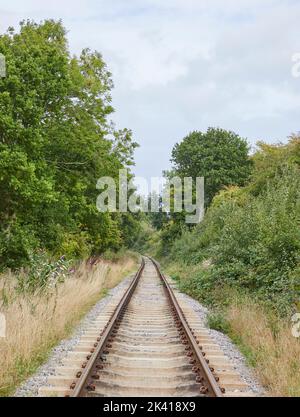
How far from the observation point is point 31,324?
852 centimetres

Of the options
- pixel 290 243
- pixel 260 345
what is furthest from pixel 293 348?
pixel 290 243

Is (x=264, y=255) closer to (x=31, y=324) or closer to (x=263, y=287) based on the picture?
(x=263, y=287)

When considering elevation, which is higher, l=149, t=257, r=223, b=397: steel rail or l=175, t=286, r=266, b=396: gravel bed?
l=149, t=257, r=223, b=397: steel rail

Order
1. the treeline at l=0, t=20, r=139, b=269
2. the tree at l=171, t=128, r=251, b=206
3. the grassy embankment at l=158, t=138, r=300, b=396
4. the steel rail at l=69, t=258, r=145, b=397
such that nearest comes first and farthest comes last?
1. the steel rail at l=69, t=258, r=145, b=397
2. the grassy embankment at l=158, t=138, r=300, b=396
3. the treeline at l=0, t=20, r=139, b=269
4. the tree at l=171, t=128, r=251, b=206

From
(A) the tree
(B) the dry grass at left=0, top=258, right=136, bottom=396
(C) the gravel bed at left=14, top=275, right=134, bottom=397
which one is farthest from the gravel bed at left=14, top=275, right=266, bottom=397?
(A) the tree

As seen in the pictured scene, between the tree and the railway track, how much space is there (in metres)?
37.6

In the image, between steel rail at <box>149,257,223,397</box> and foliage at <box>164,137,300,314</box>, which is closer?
steel rail at <box>149,257,223,397</box>

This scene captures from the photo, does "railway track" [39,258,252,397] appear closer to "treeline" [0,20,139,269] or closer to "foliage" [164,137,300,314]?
"foliage" [164,137,300,314]

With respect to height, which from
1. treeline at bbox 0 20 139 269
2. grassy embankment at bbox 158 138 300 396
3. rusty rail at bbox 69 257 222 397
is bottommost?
rusty rail at bbox 69 257 222 397

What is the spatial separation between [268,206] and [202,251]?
12807mm

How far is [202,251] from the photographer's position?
28.3 metres

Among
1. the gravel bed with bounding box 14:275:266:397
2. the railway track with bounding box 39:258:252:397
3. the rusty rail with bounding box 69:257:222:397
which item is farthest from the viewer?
the gravel bed with bounding box 14:275:266:397

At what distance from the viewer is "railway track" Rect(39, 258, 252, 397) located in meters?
6.22
